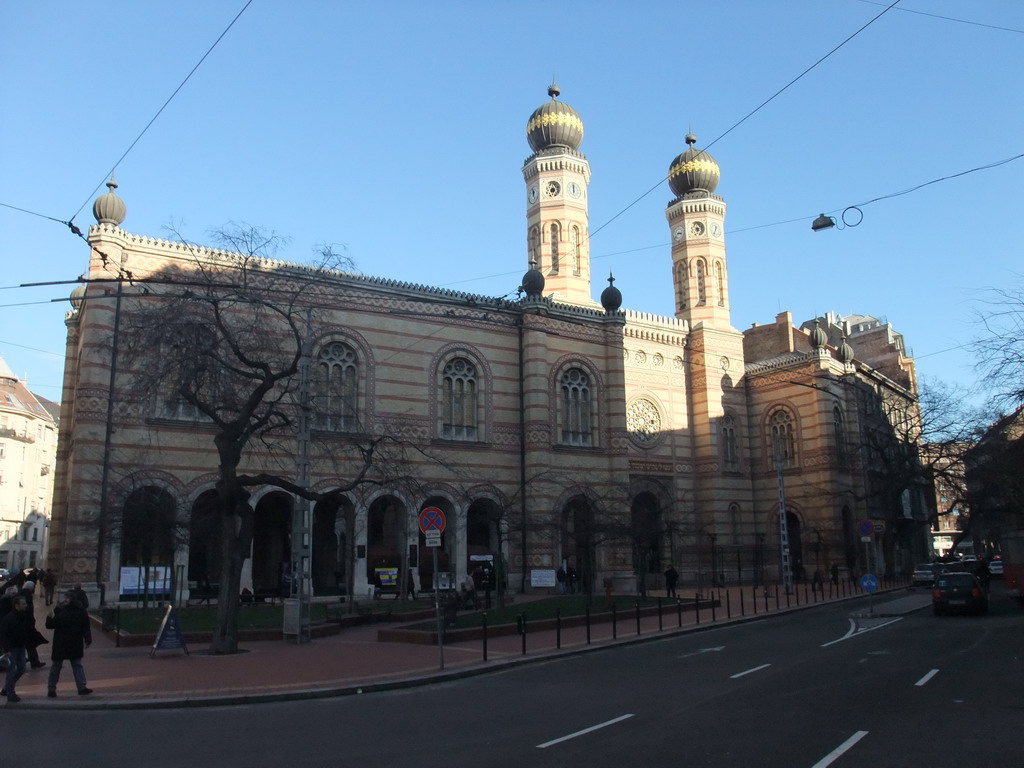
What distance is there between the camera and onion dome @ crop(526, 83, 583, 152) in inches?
1683

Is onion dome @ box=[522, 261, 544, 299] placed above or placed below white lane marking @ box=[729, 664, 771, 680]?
above

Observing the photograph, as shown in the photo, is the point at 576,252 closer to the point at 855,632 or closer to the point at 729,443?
the point at 729,443

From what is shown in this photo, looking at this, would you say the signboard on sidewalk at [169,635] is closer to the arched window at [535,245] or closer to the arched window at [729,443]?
the arched window at [535,245]

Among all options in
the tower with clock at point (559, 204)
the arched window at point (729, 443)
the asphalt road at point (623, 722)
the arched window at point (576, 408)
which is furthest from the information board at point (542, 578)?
the asphalt road at point (623, 722)

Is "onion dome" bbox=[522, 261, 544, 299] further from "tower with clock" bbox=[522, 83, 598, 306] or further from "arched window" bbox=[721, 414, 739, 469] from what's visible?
"arched window" bbox=[721, 414, 739, 469]

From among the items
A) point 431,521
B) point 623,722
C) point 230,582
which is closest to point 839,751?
point 623,722

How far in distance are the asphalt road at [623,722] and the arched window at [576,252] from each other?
28932mm

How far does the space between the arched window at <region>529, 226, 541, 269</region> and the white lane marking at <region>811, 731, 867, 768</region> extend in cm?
3474

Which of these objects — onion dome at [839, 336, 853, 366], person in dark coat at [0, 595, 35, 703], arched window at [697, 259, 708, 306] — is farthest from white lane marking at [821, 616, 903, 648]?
arched window at [697, 259, 708, 306]

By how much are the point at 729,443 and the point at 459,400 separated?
1681cm

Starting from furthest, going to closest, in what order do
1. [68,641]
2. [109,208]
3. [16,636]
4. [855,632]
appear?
[109,208] → [855,632] → [16,636] → [68,641]

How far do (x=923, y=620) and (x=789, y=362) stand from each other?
23529 millimetres

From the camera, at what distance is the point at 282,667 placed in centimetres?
1448

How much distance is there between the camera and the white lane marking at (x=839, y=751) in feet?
23.8
